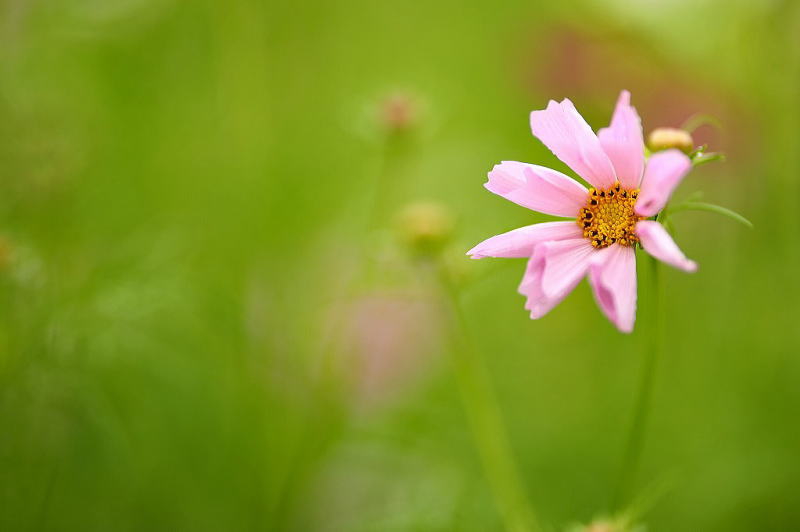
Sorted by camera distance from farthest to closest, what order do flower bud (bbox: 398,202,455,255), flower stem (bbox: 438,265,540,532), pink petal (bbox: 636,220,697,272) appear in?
1. flower bud (bbox: 398,202,455,255)
2. flower stem (bbox: 438,265,540,532)
3. pink petal (bbox: 636,220,697,272)

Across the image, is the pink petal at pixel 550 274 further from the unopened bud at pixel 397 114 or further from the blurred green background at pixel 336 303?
the unopened bud at pixel 397 114

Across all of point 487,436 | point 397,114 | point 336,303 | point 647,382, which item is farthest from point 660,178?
point 336,303

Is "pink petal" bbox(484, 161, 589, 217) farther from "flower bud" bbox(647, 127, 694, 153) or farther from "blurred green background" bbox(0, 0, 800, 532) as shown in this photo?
"blurred green background" bbox(0, 0, 800, 532)

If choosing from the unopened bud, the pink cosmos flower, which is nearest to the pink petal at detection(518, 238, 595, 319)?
the pink cosmos flower

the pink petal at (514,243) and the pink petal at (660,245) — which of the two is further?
the pink petal at (514,243)

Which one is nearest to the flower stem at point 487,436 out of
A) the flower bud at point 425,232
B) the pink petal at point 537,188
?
the flower bud at point 425,232

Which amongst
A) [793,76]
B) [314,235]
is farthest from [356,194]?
[793,76]
